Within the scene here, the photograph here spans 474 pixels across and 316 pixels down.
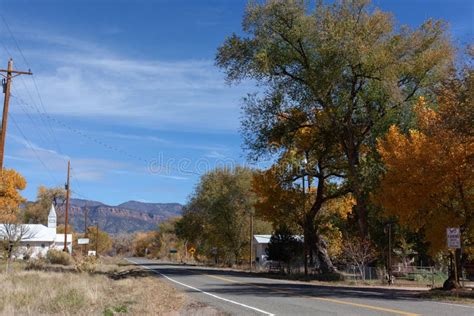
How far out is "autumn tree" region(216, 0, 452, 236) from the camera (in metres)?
32.7

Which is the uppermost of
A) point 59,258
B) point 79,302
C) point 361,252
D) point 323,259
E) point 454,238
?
point 454,238

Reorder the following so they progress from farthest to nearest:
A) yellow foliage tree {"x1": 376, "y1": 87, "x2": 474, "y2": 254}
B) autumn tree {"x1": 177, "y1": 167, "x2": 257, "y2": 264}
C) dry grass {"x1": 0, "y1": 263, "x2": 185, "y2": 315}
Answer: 1. autumn tree {"x1": 177, "y1": 167, "x2": 257, "y2": 264}
2. yellow foliage tree {"x1": 376, "y1": 87, "x2": 474, "y2": 254}
3. dry grass {"x1": 0, "y1": 263, "x2": 185, "y2": 315}

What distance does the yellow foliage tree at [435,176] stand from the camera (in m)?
22.9

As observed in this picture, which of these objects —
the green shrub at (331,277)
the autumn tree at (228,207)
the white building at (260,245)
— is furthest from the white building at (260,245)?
the green shrub at (331,277)

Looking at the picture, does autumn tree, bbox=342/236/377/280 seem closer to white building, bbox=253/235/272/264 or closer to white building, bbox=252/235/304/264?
white building, bbox=252/235/304/264

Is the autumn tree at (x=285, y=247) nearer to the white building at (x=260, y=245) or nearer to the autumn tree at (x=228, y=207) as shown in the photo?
the autumn tree at (x=228, y=207)

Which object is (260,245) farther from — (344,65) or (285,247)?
(344,65)

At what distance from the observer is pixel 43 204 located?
117m

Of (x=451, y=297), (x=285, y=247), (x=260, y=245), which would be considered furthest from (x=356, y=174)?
(x=260, y=245)

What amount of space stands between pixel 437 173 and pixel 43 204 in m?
106

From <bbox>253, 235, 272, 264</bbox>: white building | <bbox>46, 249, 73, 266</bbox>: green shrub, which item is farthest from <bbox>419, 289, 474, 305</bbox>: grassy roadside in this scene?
<bbox>253, 235, 272, 264</bbox>: white building

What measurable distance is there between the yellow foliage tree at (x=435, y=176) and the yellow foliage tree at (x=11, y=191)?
37523mm

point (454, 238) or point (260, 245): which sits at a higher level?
point (454, 238)

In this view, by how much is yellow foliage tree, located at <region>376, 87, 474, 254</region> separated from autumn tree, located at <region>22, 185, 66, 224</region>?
324 ft
